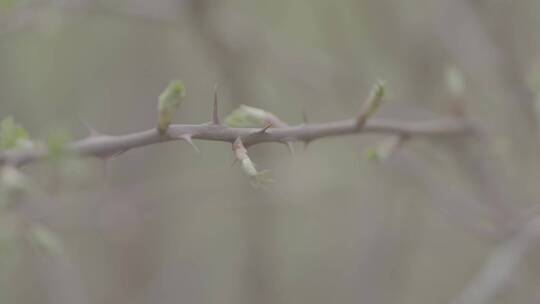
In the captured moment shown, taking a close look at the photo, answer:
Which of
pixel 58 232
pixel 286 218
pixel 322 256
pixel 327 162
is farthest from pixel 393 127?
pixel 286 218

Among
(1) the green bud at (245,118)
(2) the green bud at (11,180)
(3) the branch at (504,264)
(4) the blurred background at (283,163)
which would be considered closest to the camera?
(2) the green bud at (11,180)

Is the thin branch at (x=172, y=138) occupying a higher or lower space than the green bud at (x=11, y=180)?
higher

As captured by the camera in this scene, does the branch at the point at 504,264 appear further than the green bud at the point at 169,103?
Yes

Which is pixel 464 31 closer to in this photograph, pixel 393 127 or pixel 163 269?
pixel 163 269

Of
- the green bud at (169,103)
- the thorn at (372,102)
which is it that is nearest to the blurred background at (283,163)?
→ the thorn at (372,102)

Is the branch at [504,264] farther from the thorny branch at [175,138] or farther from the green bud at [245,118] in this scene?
the green bud at [245,118]

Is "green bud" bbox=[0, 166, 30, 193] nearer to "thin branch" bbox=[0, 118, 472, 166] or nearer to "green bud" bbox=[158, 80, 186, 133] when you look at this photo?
"thin branch" bbox=[0, 118, 472, 166]

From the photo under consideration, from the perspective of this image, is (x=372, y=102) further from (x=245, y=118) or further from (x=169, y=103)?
(x=169, y=103)
